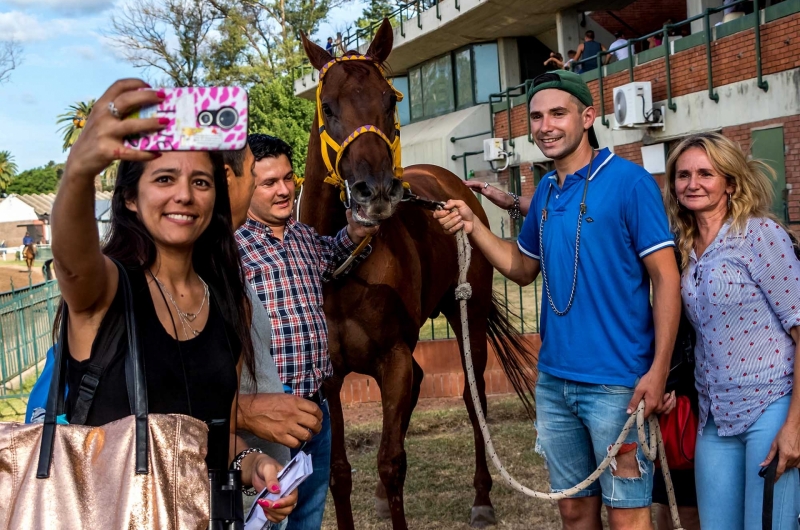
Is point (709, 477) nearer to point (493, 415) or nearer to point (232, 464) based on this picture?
point (232, 464)

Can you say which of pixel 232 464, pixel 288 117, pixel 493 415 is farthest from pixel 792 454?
pixel 288 117

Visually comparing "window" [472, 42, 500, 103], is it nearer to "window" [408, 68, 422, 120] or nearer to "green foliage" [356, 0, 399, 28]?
"window" [408, 68, 422, 120]

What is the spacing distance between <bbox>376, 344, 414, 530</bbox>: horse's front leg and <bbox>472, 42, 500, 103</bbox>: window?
21758 millimetres

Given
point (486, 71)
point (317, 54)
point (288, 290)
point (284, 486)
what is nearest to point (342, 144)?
point (317, 54)

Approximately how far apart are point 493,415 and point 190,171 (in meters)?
6.00

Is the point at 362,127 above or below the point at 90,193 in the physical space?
above

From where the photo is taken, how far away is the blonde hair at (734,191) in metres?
2.99

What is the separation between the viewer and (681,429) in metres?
3.07

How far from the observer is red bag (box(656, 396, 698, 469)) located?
3078 mm

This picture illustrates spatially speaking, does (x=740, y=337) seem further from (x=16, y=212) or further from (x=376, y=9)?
(x=16, y=212)

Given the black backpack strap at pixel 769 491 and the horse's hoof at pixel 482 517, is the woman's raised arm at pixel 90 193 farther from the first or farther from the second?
the horse's hoof at pixel 482 517

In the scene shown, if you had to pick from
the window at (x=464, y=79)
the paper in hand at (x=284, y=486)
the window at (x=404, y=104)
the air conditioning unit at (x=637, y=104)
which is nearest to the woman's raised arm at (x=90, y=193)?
the paper in hand at (x=284, y=486)

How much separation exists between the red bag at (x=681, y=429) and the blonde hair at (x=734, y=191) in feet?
1.79

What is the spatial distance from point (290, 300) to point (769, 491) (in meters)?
1.79
